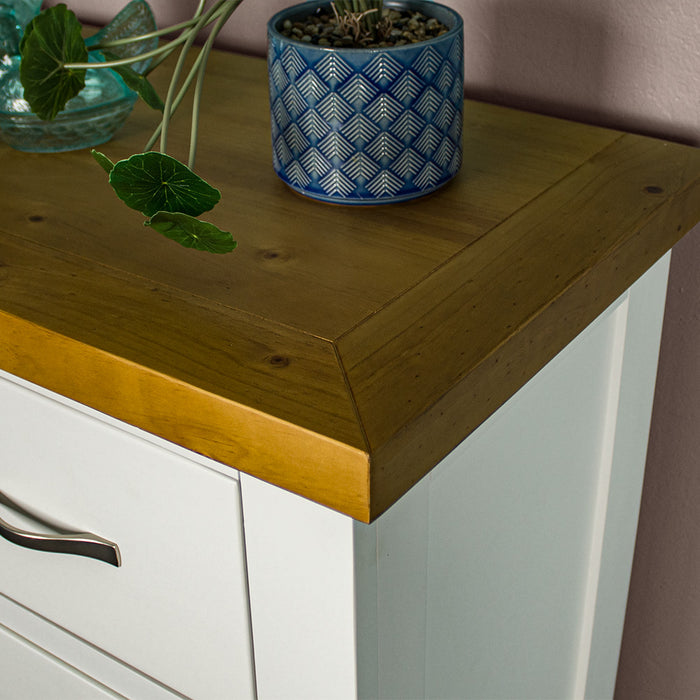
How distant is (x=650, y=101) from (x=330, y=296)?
382 mm

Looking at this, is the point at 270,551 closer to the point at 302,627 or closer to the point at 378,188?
the point at 302,627

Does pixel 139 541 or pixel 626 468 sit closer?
pixel 139 541

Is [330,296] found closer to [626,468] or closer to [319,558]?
[319,558]

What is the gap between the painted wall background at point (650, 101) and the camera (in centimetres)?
71

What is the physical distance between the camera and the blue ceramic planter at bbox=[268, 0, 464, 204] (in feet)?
1.76

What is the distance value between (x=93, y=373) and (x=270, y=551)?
4.9 inches

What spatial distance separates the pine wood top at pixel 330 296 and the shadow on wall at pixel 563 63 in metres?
0.07

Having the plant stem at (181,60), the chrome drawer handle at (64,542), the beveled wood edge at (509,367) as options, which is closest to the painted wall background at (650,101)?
the beveled wood edge at (509,367)

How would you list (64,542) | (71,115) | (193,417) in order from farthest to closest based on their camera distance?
(71,115) → (64,542) → (193,417)

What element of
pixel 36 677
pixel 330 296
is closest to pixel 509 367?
pixel 330 296

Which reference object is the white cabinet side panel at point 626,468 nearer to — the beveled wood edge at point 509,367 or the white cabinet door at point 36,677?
the beveled wood edge at point 509,367

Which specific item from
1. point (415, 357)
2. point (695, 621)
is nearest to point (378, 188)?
point (415, 357)

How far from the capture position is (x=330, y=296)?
1.59 feet

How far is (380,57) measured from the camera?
0.53 m
